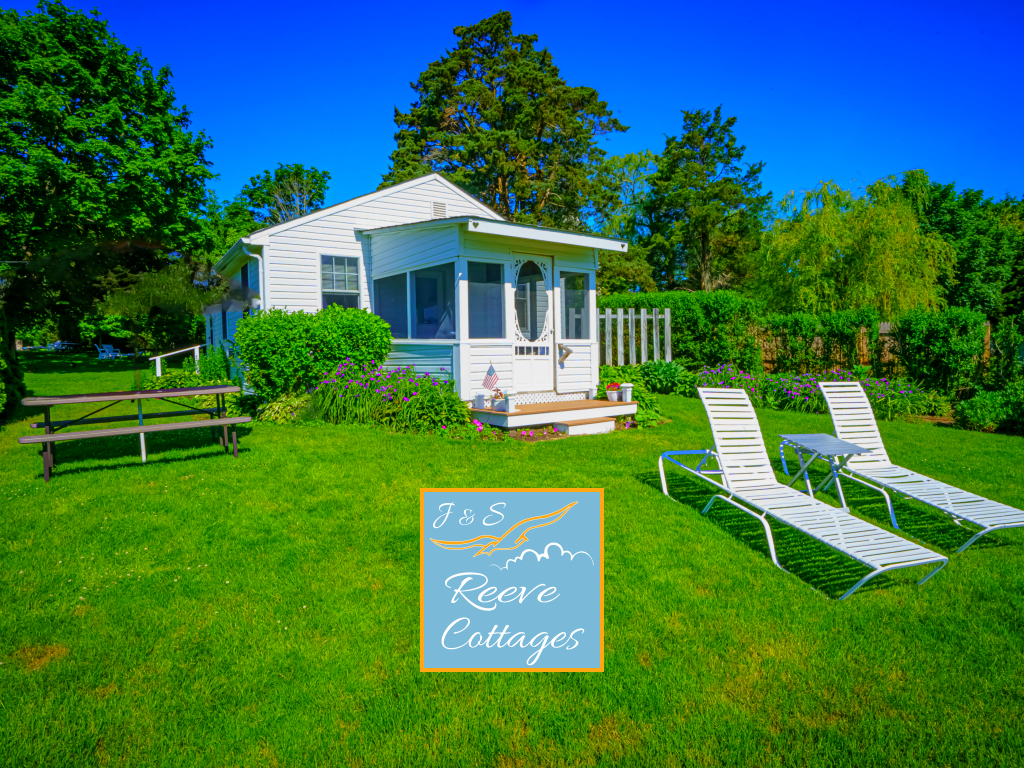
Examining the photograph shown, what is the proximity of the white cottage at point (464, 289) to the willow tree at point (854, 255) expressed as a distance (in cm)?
1248

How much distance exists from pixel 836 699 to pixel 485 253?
7.85 metres

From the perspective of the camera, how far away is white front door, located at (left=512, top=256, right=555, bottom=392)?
9.72 m

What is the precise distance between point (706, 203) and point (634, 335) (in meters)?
24.7

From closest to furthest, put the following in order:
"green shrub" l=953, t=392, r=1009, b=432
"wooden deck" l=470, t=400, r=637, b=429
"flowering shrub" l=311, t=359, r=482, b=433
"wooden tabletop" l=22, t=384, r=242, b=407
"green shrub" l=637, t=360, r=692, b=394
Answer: "wooden tabletop" l=22, t=384, r=242, b=407, "wooden deck" l=470, t=400, r=637, b=429, "flowering shrub" l=311, t=359, r=482, b=433, "green shrub" l=953, t=392, r=1009, b=432, "green shrub" l=637, t=360, r=692, b=394

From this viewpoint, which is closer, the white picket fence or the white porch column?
the white porch column

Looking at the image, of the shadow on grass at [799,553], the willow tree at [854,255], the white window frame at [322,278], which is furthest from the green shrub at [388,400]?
the willow tree at [854,255]

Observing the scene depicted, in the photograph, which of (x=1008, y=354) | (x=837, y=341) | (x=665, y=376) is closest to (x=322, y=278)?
(x=665, y=376)

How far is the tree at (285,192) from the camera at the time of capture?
40188mm

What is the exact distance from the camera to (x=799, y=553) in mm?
4340

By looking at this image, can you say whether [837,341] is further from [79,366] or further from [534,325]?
[79,366]

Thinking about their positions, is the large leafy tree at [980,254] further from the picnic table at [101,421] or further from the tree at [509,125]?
the picnic table at [101,421]

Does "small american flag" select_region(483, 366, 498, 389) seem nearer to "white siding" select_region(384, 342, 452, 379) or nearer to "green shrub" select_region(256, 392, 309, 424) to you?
"white siding" select_region(384, 342, 452, 379)

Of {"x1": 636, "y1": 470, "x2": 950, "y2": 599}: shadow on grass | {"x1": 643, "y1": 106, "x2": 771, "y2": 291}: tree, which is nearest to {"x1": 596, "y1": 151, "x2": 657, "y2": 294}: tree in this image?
{"x1": 643, "y1": 106, "x2": 771, "y2": 291}: tree

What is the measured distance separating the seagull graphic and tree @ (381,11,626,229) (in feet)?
81.8
